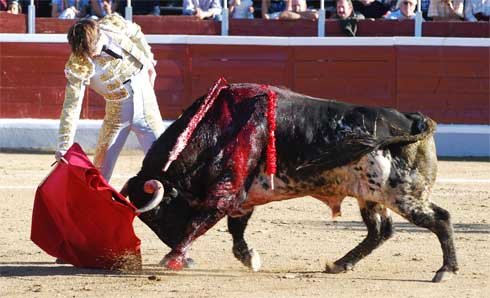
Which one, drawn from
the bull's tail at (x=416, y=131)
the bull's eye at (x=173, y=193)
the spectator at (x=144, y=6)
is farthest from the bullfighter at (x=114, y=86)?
the spectator at (x=144, y=6)

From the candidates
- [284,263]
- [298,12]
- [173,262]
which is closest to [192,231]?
[173,262]

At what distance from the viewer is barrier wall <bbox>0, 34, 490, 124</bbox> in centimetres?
1113

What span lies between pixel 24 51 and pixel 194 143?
6.43 m

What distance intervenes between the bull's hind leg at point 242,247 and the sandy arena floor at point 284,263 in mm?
51

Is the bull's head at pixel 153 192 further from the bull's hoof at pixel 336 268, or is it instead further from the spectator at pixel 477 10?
the spectator at pixel 477 10

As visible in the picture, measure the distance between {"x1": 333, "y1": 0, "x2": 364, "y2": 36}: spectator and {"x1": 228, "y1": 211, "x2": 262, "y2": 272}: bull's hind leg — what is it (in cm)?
588

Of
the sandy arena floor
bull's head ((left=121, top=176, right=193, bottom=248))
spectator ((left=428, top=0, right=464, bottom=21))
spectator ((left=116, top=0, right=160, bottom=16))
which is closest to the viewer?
the sandy arena floor

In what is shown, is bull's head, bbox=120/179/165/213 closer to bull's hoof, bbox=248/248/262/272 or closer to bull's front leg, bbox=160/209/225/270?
bull's front leg, bbox=160/209/225/270

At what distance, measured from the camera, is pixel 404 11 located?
444 inches

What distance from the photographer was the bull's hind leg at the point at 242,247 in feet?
18.1

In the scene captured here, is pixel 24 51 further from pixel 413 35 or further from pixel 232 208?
pixel 232 208

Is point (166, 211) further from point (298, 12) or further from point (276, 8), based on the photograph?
point (276, 8)

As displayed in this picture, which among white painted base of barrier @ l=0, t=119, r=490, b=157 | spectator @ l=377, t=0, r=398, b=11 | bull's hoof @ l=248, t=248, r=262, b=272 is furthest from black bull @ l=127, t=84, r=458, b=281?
spectator @ l=377, t=0, r=398, b=11

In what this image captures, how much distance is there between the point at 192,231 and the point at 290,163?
52cm
